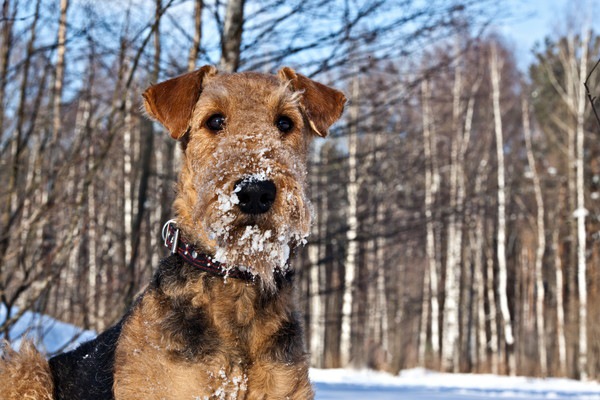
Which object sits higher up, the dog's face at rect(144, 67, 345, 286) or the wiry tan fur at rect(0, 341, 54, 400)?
the dog's face at rect(144, 67, 345, 286)

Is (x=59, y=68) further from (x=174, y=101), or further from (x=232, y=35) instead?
(x=174, y=101)

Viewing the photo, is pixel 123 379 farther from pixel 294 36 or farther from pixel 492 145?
pixel 492 145

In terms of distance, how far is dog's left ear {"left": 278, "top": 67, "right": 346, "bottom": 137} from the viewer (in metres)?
2.90

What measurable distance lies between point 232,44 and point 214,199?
358 centimetres

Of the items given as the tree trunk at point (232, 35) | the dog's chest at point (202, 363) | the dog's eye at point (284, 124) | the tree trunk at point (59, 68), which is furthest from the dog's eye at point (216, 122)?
the tree trunk at point (232, 35)

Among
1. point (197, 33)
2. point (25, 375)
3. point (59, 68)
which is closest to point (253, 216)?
point (25, 375)

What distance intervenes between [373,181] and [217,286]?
22.9 ft

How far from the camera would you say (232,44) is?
5.50 meters

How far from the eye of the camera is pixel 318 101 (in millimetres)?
2982

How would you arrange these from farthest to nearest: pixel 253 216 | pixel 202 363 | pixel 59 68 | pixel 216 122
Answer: pixel 59 68, pixel 216 122, pixel 253 216, pixel 202 363

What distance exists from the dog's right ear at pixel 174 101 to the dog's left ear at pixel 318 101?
1.55 ft

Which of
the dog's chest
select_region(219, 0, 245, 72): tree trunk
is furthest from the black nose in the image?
select_region(219, 0, 245, 72): tree trunk

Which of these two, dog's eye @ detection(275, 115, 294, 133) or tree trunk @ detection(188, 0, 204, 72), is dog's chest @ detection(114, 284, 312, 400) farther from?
tree trunk @ detection(188, 0, 204, 72)

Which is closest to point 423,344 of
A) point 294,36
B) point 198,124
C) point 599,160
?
point 599,160
